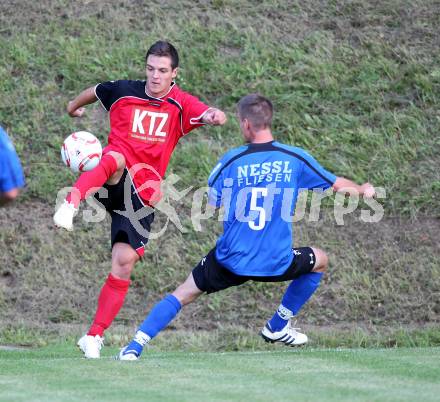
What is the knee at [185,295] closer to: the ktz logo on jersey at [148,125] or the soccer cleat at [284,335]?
the soccer cleat at [284,335]

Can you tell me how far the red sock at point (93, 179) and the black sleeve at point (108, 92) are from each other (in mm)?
614

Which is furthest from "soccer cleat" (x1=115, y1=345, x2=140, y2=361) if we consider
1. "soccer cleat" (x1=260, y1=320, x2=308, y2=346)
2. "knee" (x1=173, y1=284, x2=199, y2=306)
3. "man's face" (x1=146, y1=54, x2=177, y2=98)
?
"man's face" (x1=146, y1=54, x2=177, y2=98)

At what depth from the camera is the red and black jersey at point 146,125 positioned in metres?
8.17

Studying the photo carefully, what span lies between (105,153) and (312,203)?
4.33 meters

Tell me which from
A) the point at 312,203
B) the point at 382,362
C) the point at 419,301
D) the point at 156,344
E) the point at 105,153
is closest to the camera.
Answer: the point at 382,362

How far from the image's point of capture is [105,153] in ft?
26.2

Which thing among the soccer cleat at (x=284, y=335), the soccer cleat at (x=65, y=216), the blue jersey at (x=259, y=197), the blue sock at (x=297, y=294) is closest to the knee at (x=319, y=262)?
the blue sock at (x=297, y=294)

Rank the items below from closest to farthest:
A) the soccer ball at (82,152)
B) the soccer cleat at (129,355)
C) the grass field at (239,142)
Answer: the soccer cleat at (129,355)
the soccer ball at (82,152)
the grass field at (239,142)

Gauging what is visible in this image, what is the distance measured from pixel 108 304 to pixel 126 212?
Answer: 0.73 metres

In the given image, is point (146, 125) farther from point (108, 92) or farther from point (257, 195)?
point (257, 195)

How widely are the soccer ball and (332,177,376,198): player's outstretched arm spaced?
6.17 ft

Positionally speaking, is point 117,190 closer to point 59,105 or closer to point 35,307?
point 35,307

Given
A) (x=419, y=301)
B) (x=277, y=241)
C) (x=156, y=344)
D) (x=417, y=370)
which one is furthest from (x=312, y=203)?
(x=417, y=370)

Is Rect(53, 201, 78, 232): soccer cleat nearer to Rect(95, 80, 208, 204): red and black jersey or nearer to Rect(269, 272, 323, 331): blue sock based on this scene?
Rect(95, 80, 208, 204): red and black jersey
